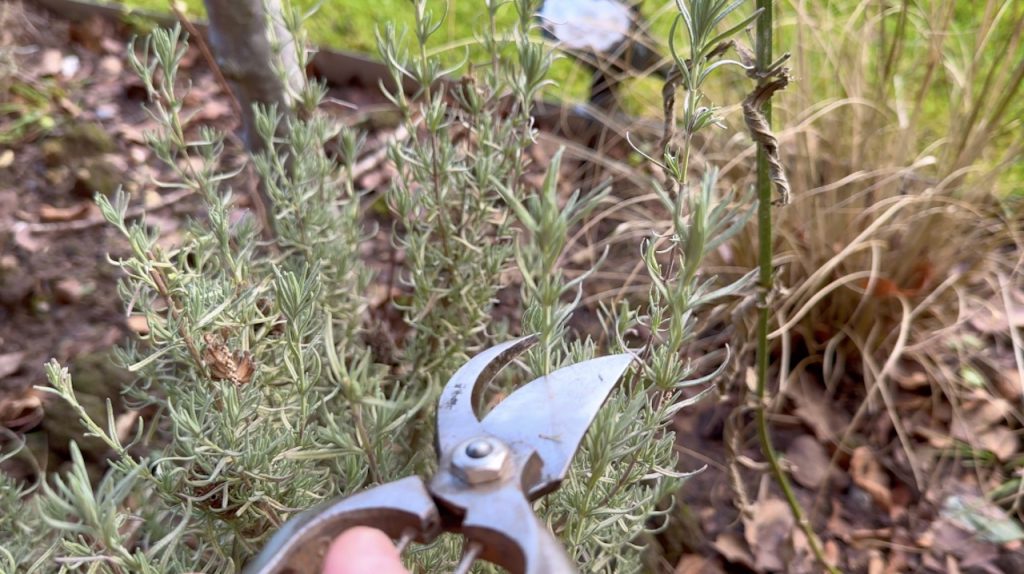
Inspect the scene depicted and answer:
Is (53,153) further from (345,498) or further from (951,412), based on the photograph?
(951,412)

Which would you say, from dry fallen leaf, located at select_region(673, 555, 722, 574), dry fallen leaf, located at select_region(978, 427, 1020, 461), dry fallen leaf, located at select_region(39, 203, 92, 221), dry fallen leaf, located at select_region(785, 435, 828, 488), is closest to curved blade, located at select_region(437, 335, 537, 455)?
dry fallen leaf, located at select_region(673, 555, 722, 574)

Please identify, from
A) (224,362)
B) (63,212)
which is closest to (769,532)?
(224,362)

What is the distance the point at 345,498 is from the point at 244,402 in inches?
7.6

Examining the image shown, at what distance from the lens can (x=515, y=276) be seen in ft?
5.32

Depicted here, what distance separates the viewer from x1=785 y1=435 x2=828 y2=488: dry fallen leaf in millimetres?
1488

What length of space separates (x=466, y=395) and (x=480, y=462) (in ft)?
0.28

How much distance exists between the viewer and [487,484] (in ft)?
2.06

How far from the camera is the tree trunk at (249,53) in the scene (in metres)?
1.18

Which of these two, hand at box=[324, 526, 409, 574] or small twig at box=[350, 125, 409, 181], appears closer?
hand at box=[324, 526, 409, 574]

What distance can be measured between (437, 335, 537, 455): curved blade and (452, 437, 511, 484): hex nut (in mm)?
25

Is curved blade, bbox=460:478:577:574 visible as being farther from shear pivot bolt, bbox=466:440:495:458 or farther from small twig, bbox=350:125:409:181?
small twig, bbox=350:125:409:181

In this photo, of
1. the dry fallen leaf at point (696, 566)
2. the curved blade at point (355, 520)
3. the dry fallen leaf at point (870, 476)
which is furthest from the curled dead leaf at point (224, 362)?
the dry fallen leaf at point (870, 476)

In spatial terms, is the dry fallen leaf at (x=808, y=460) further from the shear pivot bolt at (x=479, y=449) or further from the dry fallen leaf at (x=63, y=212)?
the dry fallen leaf at (x=63, y=212)

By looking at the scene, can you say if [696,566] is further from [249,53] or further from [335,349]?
[249,53]
